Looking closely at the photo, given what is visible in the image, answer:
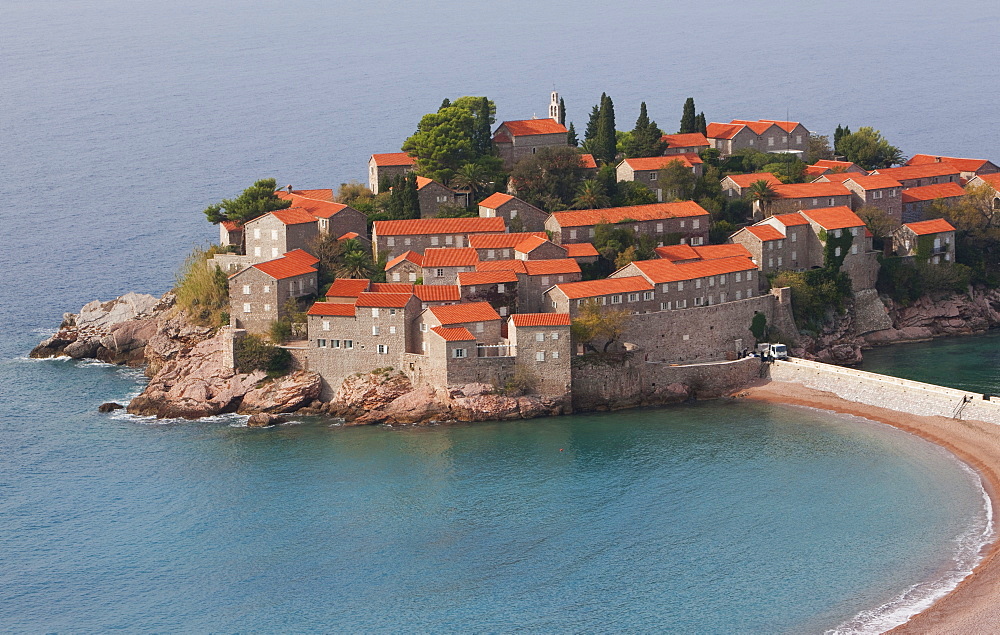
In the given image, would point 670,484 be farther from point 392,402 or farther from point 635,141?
point 635,141

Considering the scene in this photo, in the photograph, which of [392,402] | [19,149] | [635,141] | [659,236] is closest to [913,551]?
[392,402]

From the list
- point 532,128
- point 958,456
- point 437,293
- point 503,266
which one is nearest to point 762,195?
point 532,128

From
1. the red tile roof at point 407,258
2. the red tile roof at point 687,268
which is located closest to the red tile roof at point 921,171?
the red tile roof at point 687,268

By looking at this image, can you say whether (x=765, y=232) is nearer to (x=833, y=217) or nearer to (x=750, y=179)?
(x=833, y=217)

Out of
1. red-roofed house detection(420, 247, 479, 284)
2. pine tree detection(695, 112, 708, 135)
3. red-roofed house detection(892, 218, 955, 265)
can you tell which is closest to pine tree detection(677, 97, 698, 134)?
pine tree detection(695, 112, 708, 135)

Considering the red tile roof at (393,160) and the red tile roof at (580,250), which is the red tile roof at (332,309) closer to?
the red tile roof at (580,250)
